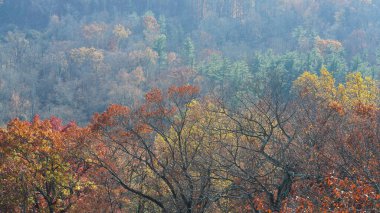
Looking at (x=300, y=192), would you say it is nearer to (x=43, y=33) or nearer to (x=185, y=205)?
(x=185, y=205)

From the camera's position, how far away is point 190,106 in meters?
20.9

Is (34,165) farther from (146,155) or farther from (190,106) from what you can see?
(190,106)

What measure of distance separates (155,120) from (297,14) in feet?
320

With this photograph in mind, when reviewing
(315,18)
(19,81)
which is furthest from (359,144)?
(315,18)

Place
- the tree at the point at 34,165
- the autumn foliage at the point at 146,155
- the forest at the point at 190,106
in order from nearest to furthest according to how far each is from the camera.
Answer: the forest at the point at 190,106, the autumn foliage at the point at 146,155, the tree at the point at 34,165

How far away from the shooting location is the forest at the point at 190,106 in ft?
45.5

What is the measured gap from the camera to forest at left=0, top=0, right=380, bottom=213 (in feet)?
45.5

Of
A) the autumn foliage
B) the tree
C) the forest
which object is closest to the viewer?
the forest

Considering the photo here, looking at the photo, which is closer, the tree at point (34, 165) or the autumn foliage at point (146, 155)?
the autumn foliage at point (146, 155)

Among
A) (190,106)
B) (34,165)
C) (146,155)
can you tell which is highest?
(190,106)

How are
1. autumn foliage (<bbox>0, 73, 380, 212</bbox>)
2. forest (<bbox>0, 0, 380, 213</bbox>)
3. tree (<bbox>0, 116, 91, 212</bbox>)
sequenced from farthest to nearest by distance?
tree (<bbox>0, 116, 91, 212</bbox>) < autumn foliage (<bbox>0, 73, 380, 212</bbox>) < forest (<bbox>0, 0, 380, 213</bbox>)

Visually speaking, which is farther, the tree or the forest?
the tree

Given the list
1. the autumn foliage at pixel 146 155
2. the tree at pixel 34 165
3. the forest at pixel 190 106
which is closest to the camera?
the forest at pixel 190 106

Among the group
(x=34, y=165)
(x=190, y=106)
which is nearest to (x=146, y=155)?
(x=190, y=106)
